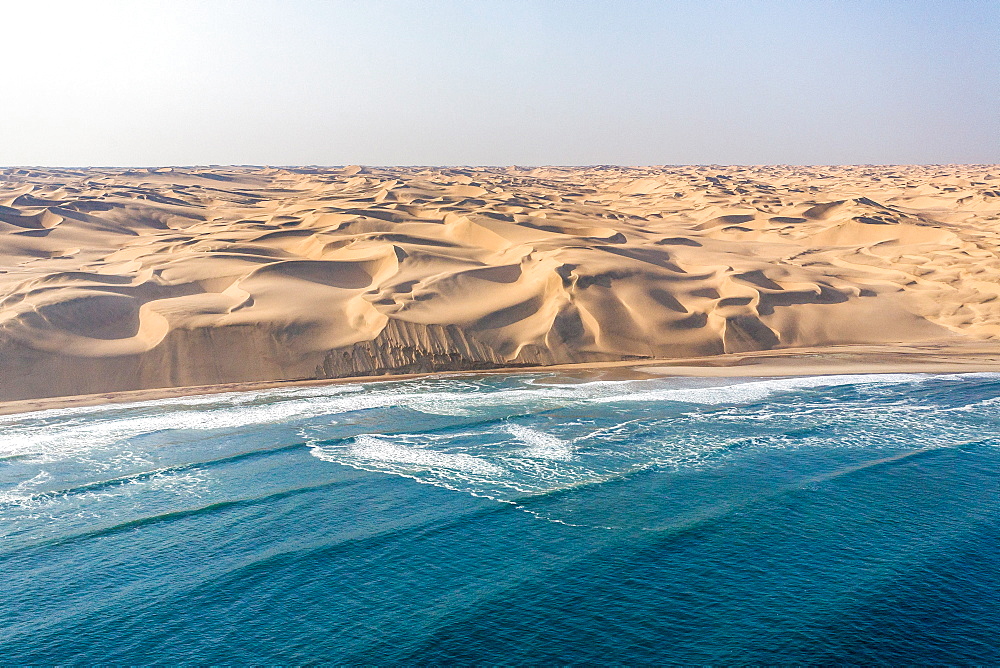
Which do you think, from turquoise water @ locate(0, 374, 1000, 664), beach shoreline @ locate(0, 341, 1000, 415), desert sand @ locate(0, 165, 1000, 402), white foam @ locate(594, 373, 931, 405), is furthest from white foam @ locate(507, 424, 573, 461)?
desert sand @ locate(0, 165, 1000, 402)

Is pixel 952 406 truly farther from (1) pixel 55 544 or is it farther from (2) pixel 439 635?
(1) pixel 55 544

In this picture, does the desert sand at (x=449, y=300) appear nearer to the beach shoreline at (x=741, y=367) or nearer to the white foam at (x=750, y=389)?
the beach shoreline at (x=741, y=367)

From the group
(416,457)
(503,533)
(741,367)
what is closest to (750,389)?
(741,367)

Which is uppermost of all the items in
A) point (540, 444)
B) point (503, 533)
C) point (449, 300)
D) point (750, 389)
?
point (449, 300)

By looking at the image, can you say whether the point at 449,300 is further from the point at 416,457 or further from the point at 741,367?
the point at 416,457

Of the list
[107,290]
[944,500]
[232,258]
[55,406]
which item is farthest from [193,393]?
[944,500]

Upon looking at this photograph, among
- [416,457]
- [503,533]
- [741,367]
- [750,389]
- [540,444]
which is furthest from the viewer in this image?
[741,367]

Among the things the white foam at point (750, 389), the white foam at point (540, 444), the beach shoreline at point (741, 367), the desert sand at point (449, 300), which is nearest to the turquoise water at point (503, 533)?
the white foam at point (540, 444)
